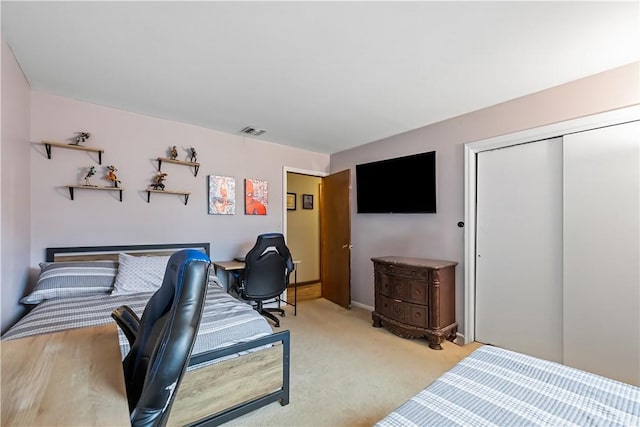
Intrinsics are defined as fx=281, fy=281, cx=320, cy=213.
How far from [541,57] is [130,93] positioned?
3.29 metres

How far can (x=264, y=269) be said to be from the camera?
122 inches

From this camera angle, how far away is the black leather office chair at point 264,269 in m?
3.03

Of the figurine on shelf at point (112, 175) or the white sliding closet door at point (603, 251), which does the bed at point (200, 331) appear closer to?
the figurine on shelf at point (112, 175)

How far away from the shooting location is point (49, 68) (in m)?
2.13

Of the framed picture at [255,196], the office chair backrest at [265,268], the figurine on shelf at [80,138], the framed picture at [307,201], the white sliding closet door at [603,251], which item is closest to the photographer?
the white sliding closet door at [603,251]

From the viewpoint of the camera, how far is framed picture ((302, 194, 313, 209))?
213 inches

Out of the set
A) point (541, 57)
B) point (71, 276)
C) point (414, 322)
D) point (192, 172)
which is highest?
point (541, 57)

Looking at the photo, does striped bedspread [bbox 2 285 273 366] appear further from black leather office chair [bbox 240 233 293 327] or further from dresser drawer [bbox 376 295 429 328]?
dresser drawer [bbox 376 295 429 328]

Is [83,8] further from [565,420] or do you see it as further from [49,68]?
[565,420]

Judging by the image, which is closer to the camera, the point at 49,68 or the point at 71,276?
the point at 49,68

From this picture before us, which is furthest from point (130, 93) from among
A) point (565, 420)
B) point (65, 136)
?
point (565, 420)

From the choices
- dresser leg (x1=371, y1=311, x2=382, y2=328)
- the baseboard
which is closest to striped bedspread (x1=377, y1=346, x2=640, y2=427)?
dresser leg (x1=371, y1=311, x2=382, y2=328)

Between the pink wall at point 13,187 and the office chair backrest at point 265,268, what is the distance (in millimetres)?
1738

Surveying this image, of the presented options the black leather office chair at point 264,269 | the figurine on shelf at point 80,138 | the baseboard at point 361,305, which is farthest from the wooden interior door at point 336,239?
the figurine on shelf at point 80,138
